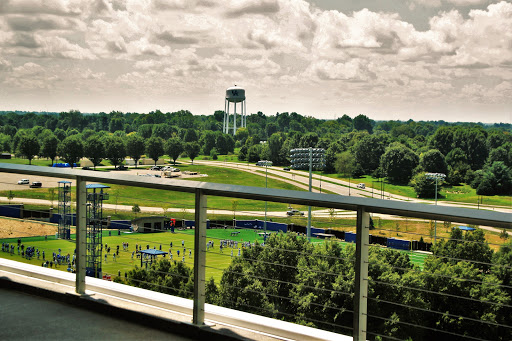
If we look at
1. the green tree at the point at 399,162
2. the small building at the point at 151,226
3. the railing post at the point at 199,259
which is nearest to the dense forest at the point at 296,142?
the green tree at the point at 399,162

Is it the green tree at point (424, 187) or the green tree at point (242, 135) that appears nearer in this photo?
the green tree at point (424, 187)

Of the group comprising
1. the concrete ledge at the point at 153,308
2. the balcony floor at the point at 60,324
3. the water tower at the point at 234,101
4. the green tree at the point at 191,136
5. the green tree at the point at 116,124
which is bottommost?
the balcony floor at the point at 60,324

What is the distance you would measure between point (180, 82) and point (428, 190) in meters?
43.9

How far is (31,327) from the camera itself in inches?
81.2

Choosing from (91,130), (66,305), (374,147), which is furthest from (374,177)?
(66,305)

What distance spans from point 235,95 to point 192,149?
63.0 feet

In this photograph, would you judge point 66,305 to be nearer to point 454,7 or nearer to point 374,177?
point 374,177

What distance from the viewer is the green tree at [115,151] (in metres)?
57.3

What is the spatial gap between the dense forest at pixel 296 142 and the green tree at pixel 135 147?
0.35 feet

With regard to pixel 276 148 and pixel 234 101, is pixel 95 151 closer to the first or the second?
pixel 276 148

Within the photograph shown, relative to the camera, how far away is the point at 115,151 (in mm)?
57375

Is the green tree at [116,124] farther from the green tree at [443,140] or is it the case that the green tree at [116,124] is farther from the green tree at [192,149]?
the green tree at [443,140]

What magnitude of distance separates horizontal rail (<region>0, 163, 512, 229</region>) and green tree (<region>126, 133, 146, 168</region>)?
57007mm

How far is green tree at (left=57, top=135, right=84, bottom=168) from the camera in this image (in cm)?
5803
